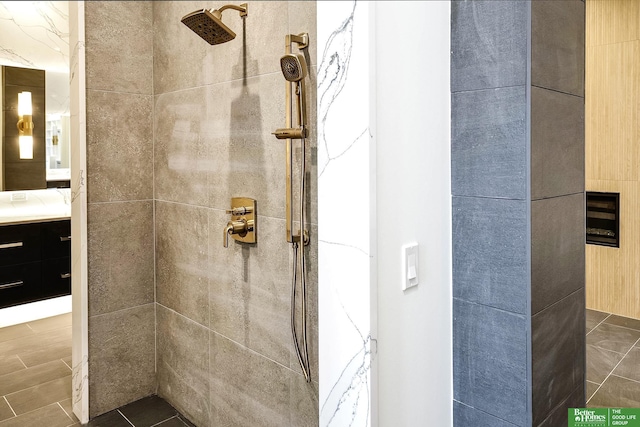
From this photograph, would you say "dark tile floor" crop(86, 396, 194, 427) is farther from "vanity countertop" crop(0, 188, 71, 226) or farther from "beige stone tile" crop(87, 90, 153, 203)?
"vanity countertop" crop(0, 188, 71, 226)

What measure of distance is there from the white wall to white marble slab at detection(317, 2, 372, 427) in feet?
0.14

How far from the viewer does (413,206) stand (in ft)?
3.67

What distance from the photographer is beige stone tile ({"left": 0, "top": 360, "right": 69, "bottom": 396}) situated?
1186 mm

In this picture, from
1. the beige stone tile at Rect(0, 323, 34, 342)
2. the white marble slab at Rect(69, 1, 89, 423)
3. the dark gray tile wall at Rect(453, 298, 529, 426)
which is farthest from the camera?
the dark gray tile wall at Rect(453, 298, 529, 426)

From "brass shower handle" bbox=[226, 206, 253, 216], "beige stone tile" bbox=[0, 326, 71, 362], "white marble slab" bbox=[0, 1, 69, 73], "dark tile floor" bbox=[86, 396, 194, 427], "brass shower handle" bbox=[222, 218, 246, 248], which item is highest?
"white marble slab" bbox=[0, 1, 69, 73]

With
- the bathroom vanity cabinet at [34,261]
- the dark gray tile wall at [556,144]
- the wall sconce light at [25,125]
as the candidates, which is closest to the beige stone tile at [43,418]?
the bathroom vanity cabinet at [34,261]

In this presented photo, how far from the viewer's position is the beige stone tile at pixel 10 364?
116cm

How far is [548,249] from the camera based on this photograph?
3.90 ft

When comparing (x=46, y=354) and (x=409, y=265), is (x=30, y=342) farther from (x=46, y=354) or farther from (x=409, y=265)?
(x=409, y=265)

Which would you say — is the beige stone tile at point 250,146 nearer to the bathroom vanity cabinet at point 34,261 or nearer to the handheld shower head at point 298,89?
the handheld shower head at point 298,89

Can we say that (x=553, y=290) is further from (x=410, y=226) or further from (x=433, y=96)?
(x=433, y=96)

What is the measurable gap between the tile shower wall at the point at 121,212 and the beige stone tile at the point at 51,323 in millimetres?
170

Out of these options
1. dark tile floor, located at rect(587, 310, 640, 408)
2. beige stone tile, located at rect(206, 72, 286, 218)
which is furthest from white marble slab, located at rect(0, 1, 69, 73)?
dark tile floor, located at rect(587, 310, 640, 408)

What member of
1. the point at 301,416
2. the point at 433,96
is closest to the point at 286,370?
the point at 301,416
